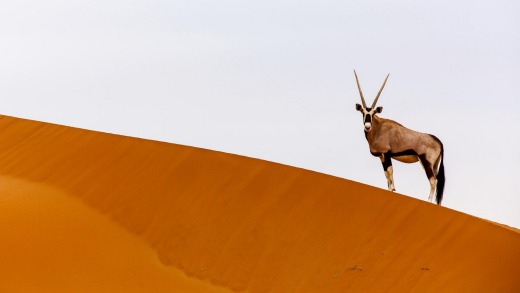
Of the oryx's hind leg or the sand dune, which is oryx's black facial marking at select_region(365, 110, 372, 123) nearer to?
the oryx's hind leg

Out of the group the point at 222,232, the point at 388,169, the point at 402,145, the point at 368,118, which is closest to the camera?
the point at 222,232

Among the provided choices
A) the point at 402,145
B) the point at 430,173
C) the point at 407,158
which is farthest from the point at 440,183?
the point at 402,145

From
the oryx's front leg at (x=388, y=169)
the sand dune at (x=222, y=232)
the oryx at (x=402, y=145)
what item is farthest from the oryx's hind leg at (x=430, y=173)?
the sand dune at (x=222, y=232)

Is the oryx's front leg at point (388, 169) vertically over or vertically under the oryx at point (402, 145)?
under

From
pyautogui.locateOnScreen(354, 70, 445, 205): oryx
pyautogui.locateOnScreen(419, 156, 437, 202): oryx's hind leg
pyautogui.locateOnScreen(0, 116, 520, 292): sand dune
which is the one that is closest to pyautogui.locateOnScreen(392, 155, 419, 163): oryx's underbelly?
pyautogui.locateOnScreen(354, 70, 445, 205): oryx

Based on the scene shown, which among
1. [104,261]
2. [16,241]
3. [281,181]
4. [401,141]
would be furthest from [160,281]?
[401,141]

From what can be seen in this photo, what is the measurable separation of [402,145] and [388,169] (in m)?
0.63

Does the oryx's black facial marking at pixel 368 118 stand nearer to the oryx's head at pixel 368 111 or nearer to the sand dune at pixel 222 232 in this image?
the oryx's head at pixel 368 111

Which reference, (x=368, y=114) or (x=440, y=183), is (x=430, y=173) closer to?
(x=440, y=183)

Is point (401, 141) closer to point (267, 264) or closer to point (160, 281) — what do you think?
point (267, 264)

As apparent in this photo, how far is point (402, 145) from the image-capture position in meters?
17.5

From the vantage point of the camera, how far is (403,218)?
13211 millimetres

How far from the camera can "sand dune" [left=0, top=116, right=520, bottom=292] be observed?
11.9 meters

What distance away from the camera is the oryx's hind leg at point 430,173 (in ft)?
56.5
